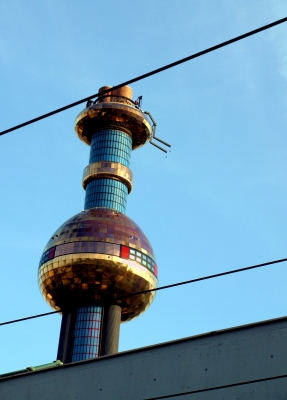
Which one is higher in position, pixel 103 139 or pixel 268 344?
pixel 103 139

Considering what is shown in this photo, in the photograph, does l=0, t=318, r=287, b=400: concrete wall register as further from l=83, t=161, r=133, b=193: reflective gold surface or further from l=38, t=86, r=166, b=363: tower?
l=83, t=161, r=133, b=193: reflective gold surface

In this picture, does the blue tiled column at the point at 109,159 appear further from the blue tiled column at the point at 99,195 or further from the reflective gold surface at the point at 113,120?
the reflective gold surface at the point at 113,120

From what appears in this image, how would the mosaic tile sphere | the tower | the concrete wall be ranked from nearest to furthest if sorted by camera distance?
the concrete wall
the mosaic tile sphere
the tower

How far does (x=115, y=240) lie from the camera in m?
53.0

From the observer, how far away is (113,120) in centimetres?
6034

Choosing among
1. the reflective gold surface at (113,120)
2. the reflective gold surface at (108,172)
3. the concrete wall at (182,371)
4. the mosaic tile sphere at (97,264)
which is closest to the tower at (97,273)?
Result: the mosaic tile sphere at (97,264)

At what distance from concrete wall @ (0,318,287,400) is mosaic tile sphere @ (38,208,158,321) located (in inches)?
1318

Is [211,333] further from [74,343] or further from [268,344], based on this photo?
[74,343]

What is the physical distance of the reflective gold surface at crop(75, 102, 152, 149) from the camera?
196 feet

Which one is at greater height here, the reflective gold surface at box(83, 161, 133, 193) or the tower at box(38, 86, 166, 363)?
the reflective gold surface at box(83, 161, 133, 193)

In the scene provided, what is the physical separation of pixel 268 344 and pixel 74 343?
39.1m

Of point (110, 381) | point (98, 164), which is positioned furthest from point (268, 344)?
point (98, 164)

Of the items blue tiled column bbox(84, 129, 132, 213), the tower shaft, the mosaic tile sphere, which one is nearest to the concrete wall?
the mosaic tile sphere

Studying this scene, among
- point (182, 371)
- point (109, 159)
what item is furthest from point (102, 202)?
point (182, 371)
